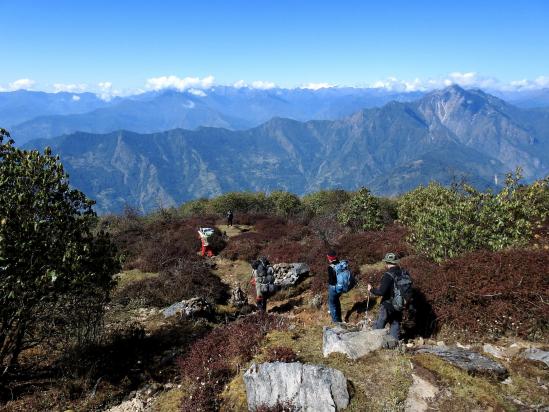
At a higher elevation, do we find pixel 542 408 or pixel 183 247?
pixel 542 408

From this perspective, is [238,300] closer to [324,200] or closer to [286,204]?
[286,204]

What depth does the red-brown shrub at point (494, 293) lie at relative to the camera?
10.5m

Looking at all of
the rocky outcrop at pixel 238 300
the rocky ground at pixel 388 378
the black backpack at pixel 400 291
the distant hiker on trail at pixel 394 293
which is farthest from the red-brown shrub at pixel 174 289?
the black backpack at pixel 400 291

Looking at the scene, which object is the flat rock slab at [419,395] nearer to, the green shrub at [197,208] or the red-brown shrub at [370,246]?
the red-brown shrub at [370,246]

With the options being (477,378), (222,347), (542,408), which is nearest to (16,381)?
(222,347)

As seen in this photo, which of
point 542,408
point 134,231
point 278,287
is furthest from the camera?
point 134,231

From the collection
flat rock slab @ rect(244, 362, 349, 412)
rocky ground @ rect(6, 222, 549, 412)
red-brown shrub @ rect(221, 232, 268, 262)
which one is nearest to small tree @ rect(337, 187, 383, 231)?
red-brown shrub @ rect(221, 232, 268, 262)

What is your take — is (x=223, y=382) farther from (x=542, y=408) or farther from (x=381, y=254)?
(x=381, y=254)

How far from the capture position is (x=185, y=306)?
1538 centimetres

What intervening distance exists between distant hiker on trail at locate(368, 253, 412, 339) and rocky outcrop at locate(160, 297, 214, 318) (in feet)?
24.6

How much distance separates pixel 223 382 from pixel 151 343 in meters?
4.69

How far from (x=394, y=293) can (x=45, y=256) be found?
27.7 ft

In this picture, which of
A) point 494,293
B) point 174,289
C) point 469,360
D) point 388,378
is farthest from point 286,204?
point 388,378

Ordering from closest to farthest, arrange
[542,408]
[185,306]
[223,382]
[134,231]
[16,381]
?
[542,408] < [223,382] < [16,381] < [185,306] < [134,231]
